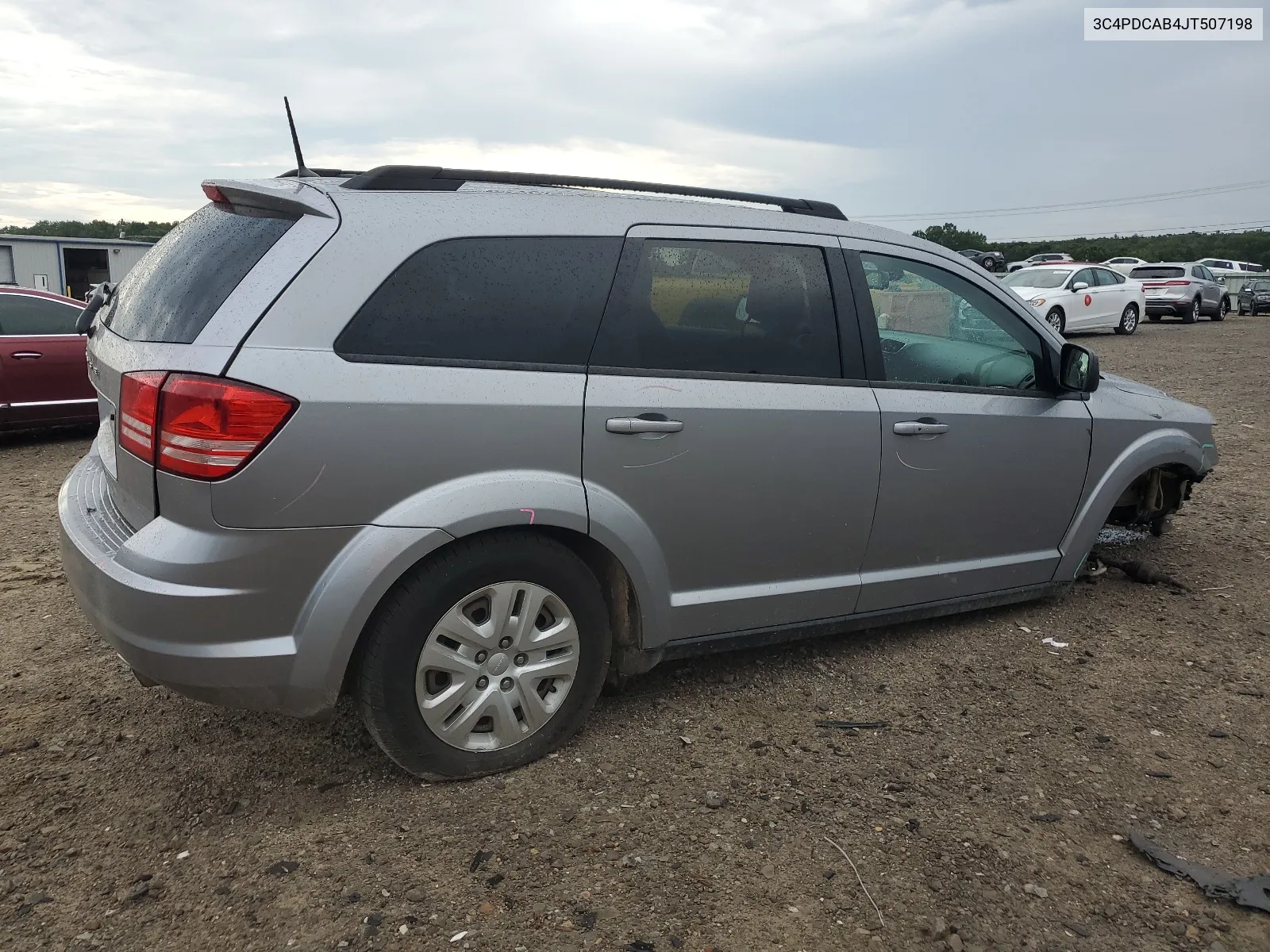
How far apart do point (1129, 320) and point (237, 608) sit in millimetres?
23508

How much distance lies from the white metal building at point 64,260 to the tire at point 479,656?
38.1 meters

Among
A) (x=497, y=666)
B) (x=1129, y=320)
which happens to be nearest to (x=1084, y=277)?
(x=1129, y=320)

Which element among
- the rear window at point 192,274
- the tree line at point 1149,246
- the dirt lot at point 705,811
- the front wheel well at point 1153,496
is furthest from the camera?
the tree line at point 1149,246

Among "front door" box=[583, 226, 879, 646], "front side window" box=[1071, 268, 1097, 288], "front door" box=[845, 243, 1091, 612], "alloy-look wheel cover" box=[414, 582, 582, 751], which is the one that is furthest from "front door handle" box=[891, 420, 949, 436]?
"front side window" box=[1071, 268, 1097, 288]

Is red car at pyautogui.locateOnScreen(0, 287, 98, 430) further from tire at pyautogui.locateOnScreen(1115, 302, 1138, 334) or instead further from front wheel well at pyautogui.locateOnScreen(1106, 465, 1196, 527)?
tire at pyautogui.locateOnScreen(1115, 302, 1138, 334)

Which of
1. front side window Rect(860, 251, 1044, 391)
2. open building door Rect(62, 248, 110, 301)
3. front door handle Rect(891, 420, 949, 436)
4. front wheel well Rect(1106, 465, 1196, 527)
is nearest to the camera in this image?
front door handle Rect(891, 420, 949, 436)

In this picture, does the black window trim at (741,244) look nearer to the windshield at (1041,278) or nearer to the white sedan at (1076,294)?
the white sedan at (1076,294)

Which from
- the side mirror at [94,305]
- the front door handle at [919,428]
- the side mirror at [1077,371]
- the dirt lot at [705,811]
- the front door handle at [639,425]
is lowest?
the dirt lot at [705,811]

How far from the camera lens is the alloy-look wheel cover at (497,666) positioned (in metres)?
2.83

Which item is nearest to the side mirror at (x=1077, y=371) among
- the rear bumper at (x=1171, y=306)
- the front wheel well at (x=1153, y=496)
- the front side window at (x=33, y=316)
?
the front wheel well at (x=1153, y=496)

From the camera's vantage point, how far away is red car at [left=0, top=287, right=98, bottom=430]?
27.0 feet

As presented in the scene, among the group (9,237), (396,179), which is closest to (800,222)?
(396,179)

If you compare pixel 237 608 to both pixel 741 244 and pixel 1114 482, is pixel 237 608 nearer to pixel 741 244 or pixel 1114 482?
pixel 741 244

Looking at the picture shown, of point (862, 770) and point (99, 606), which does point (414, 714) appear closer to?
point (99, 606)
